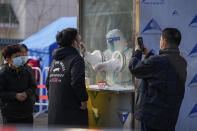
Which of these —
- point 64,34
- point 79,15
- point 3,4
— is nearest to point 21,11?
point 3,4

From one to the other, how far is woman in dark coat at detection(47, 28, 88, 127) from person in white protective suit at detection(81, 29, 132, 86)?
125cm

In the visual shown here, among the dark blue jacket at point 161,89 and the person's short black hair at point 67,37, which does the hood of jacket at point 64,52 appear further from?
the dark blue jacket at point 161,89

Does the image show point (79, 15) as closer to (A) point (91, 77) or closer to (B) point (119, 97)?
(A) point (91, 77)

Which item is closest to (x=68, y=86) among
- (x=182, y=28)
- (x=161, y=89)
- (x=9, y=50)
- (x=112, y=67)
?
(x=9, y=50)

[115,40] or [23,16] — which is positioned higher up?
[23,16]

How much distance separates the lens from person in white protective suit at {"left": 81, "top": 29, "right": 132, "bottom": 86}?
6449 millimetres

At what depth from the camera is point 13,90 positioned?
5.34 meters

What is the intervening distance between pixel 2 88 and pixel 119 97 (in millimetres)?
1859

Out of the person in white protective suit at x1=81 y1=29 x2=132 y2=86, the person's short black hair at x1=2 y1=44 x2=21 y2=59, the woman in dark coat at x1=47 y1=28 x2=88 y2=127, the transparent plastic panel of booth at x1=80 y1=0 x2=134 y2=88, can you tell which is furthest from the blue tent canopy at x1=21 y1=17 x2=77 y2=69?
the woman in dark coat at x1=47 y1=28 x2=88 y2=127

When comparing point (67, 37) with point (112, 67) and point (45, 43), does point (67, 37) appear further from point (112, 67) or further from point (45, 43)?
point (45, 43)

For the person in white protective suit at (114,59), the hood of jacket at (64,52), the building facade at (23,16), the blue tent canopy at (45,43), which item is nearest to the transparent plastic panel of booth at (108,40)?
the person in white protective suit at (114,59)

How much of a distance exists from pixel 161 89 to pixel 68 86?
1.21m

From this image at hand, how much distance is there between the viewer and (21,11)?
30.7m

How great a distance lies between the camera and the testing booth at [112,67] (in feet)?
20.7
